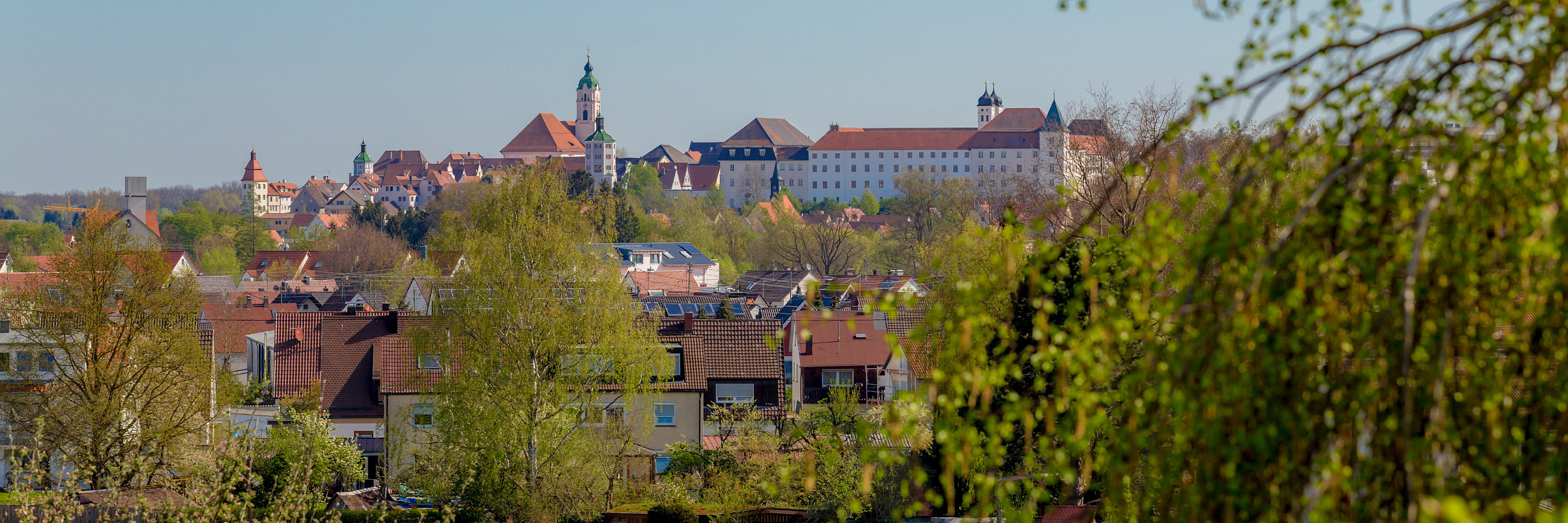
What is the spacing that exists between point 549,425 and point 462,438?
1.46 meters

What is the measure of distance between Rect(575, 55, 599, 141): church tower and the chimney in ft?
371

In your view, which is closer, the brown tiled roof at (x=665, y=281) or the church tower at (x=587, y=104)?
the brown tiled roof at (x=665, y=281)

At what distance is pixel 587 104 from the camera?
623ft

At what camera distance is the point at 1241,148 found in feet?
11.5

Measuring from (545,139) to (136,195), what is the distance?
116347 millimetres

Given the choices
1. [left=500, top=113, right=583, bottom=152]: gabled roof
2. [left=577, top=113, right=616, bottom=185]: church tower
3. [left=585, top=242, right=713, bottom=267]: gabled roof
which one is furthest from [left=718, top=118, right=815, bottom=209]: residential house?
[left=585, top=242, right=713, bottom=267]: gabled roof

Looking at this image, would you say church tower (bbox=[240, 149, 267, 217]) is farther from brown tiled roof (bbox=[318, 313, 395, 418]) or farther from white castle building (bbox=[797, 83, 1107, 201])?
brown tiled roof (bbox=[318, 313, 395, 418])

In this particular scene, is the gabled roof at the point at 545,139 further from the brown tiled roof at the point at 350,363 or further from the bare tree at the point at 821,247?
the brown tiled roof at the point at 350,363

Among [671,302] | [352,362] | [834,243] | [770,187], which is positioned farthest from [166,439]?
[770,187]

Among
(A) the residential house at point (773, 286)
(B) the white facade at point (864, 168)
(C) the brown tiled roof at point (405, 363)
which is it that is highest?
(B) the white facade at point (864, 168)

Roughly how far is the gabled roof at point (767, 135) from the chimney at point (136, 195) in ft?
298

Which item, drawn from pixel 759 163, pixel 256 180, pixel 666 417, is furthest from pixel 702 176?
pixel 666 417

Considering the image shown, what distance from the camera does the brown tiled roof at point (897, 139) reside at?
146 m

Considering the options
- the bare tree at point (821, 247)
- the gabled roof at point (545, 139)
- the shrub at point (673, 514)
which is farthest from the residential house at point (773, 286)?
the gabled roof at point (545, 139)
